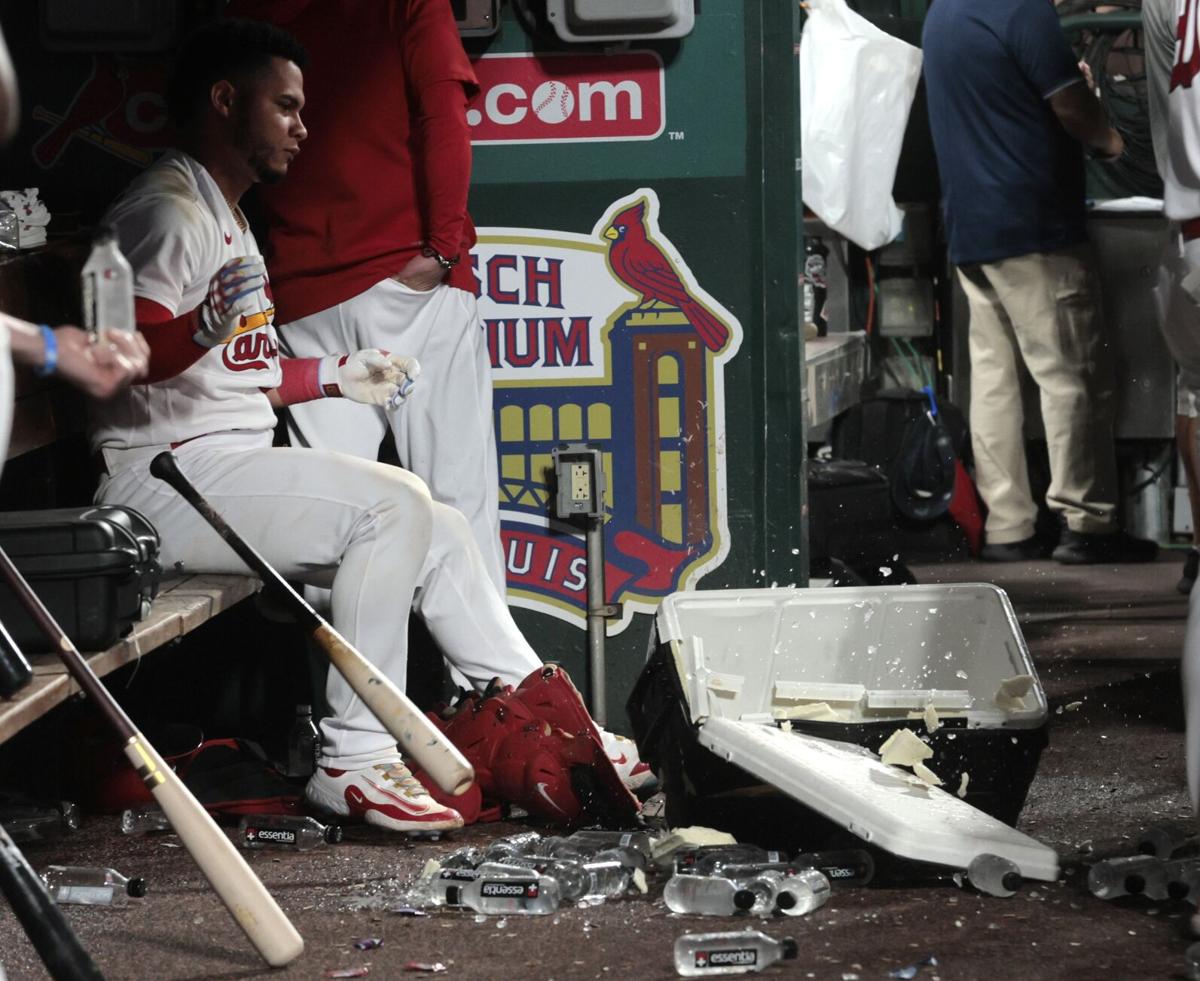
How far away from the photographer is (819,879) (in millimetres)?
3217

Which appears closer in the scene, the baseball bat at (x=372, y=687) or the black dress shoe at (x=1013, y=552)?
the baseball bat at (x=372, y=687)

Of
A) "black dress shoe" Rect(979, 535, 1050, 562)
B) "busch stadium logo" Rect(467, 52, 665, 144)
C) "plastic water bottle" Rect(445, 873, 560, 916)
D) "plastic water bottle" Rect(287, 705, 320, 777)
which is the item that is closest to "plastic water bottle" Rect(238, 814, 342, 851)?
"plastic water bottle" Rect(287, 705, 320, 777)

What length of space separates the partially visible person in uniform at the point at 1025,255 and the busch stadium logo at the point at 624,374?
2.53m

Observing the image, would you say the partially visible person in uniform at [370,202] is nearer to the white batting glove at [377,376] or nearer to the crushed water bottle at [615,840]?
the white batting glove at [377,376]

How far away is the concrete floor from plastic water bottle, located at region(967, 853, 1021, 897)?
26 mm

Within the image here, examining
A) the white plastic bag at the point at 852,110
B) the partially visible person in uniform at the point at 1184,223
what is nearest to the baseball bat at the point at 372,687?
the partially visible person in uniform at the point at 1184,223

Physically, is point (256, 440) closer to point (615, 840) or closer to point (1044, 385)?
point (615, 840)

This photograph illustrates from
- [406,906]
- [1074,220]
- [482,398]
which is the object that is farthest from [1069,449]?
[406,906]

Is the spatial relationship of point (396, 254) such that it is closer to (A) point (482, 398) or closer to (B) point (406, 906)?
(A) point (482, 398)

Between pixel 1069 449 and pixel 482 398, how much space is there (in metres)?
3.13

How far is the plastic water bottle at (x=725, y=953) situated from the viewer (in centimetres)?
285

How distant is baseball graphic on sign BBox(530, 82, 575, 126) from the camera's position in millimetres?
4473

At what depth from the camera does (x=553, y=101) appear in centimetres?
448

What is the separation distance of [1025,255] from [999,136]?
1.41 feet
